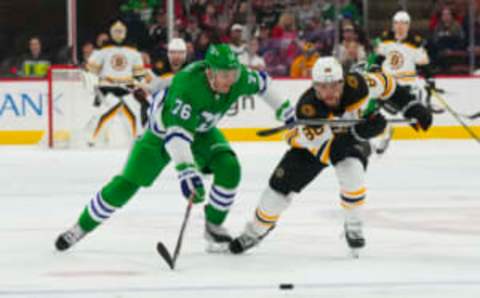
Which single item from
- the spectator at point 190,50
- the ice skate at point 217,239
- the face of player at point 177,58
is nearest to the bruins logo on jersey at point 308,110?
the ice skate at point 217,239

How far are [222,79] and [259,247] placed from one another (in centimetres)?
100

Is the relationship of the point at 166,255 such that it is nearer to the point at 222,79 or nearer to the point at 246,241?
the point at 246,241

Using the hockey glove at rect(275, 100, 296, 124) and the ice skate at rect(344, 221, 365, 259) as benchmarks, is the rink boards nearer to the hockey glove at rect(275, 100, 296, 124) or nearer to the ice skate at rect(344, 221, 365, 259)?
the hockey glove at rect(275, 100, 296, 124)

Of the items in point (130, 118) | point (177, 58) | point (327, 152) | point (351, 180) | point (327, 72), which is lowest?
point (130, 118)

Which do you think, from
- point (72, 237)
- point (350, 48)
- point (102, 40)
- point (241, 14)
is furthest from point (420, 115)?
point (241, 14)

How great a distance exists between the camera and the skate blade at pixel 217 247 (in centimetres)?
636

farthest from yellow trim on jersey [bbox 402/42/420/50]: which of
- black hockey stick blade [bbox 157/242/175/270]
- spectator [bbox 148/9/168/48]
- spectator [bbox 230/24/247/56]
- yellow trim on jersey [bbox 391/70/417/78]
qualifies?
black hockey stick blade [bbox 157/242/175/270]

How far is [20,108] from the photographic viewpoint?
13.3 metres

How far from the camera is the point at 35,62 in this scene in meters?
13.5

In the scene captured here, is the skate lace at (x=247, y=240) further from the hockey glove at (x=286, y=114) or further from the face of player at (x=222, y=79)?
the face of player at (x=222, y=79)

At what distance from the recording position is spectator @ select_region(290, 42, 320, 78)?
A: 1399 cm

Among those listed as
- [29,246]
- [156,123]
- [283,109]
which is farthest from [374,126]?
[29,246]

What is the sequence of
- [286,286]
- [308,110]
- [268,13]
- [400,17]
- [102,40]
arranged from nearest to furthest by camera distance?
[286,286], [308,110], [400,17], [102,40], [268,13]

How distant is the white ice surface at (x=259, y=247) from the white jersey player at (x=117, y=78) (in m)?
2.24
